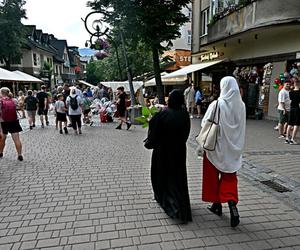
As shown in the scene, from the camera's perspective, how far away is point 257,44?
14.3m

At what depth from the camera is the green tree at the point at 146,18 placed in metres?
13.9

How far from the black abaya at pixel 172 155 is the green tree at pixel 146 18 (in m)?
11.3

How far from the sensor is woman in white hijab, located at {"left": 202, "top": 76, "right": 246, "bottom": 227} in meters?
3.48

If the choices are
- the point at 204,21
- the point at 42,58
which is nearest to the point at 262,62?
the point at 204,21

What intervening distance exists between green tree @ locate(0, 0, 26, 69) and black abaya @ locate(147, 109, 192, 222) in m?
32.7

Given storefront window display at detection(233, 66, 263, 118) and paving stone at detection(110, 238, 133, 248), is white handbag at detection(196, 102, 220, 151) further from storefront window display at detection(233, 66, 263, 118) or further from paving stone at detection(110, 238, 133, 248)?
storefront window display at detection(233, 66, 263, 118)

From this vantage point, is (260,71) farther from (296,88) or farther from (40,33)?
(40,33)

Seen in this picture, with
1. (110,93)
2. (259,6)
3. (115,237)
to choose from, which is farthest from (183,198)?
(110,93)

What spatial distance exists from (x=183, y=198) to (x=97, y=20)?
1199 cm

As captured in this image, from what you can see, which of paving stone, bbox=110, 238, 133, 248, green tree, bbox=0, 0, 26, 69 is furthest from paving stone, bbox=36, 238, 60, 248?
green tree, bbox=0, 0, 26, 69

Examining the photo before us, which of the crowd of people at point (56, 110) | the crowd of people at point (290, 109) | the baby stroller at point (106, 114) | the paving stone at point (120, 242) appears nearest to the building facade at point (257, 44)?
the crowd of people at point (290, 109)

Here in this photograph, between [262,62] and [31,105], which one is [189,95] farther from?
[31,105]

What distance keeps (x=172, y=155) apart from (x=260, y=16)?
9.34m

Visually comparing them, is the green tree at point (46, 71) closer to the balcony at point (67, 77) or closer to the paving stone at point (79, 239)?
the balcony at point (67, 77)
